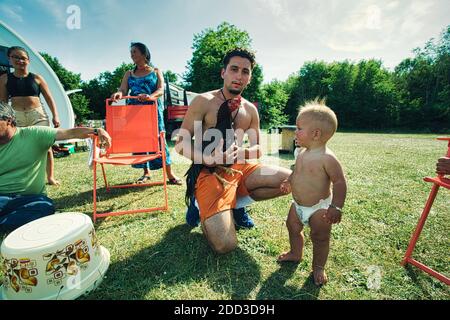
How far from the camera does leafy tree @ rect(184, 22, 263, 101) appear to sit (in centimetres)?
2469

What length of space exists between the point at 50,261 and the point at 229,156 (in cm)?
179

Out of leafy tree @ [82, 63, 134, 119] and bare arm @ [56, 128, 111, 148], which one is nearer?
bare arm @ [56, 128, 111, 148]

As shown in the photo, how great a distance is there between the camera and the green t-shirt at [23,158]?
2518 mm

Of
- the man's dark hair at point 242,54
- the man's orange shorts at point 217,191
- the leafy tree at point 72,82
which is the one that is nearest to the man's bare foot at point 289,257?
the man's orange shorts at point 217,191

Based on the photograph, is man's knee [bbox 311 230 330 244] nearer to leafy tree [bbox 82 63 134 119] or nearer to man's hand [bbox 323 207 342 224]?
man's hand [bbox 323 207 342 224]

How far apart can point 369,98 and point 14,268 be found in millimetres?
42860

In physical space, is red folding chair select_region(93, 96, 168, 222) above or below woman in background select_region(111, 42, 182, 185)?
below

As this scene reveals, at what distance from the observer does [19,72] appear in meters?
3.85

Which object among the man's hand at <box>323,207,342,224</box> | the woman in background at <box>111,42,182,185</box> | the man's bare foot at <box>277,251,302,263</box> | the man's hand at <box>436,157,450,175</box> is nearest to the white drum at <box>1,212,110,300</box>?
the man's bare foot at <box>277,251,302,263</box>

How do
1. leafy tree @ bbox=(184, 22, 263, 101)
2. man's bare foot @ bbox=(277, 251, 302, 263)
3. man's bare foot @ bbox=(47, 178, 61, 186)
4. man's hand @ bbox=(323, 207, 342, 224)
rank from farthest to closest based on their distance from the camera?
leafy tree @ bbox=(184, 22, 263, 101), man's bare foot @ bbox=(47, 178, 61, 186), man's bare foot @ bbox=(277, 251, 302, 263), man's hand @ bbox=(323, 207, 342, 224)

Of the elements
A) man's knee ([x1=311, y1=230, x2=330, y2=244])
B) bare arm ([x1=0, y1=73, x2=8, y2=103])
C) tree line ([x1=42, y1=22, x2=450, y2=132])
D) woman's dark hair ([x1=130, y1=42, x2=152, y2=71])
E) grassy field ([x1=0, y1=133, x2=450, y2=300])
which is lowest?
grassy field ([x1=0, y1=133, x2=450, y2=300])

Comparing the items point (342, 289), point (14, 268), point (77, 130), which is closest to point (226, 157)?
point (342, 289)

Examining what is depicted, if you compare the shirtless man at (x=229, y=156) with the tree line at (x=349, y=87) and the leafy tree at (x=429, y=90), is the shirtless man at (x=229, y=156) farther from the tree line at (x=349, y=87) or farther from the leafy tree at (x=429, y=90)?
the leafy tree at (x=429, y=90)

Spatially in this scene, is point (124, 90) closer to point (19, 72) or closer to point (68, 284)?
point (19, 72)
